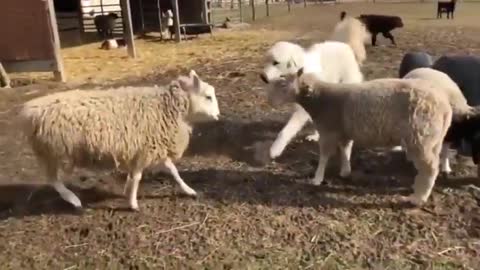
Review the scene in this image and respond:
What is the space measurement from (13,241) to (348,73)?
4.29 m

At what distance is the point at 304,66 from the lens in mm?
6730

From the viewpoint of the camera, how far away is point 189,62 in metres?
12.9

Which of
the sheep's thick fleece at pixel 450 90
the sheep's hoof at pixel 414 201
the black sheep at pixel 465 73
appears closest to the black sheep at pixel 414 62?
the black sheep at pixel 465 73

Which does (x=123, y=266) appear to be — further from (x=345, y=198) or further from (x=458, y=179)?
(x=458, y=179)

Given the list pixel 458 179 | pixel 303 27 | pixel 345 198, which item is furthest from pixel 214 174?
pixel 303 27

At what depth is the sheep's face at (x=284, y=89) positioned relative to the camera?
5539 mm

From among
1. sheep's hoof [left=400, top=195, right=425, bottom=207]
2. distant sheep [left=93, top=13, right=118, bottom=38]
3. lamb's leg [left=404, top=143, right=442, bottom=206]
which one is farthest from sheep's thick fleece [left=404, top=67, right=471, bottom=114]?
distant sheep [left=93, top=13, right=118, bottom=38]

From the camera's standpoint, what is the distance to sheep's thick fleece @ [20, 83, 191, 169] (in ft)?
16.0

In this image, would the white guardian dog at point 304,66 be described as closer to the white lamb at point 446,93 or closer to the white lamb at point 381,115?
the white lamb at point 381,115

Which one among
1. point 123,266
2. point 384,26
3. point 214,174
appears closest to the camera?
point 123,266

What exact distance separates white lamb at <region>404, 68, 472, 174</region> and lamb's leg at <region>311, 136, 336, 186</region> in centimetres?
97

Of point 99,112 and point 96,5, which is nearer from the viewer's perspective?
point 99,112

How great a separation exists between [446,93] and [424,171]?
2.38 ft

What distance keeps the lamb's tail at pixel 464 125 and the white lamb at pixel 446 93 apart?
4cm
